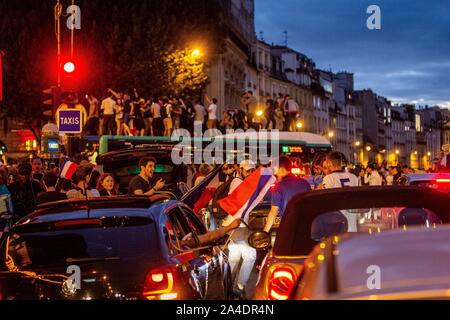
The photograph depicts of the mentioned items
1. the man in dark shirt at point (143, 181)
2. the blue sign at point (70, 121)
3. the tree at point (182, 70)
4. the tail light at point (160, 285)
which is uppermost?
the tree at point (182, 70)

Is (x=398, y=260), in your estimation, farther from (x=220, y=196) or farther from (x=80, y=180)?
(x=220, y=196)

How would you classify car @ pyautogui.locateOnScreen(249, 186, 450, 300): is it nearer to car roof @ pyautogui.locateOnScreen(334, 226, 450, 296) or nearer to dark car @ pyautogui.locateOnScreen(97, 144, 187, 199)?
car roof @ pyautogui.locateOnScreen(334, 226, 450, 296)

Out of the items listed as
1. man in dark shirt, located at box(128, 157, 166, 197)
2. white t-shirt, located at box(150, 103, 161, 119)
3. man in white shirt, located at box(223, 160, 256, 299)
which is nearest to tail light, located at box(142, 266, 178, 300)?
man in white shirt, located at box(223, 160, 256, 299)

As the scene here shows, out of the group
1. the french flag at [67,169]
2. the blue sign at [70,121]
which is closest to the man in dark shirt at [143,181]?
the french flag at [67,169]

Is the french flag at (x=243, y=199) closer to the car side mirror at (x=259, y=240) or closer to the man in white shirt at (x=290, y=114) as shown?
the car side mirror at (x=259, y=240)

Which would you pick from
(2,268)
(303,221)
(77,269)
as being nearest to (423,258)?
(303,221)

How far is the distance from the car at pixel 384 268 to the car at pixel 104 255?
128 inches

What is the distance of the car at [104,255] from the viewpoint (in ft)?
24.0

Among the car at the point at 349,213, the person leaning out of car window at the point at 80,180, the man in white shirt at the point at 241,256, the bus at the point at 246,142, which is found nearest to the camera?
the car at the point at 349,213

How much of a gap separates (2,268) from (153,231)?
1140 millimetres

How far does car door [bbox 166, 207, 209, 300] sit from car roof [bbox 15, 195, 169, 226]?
209 mm
